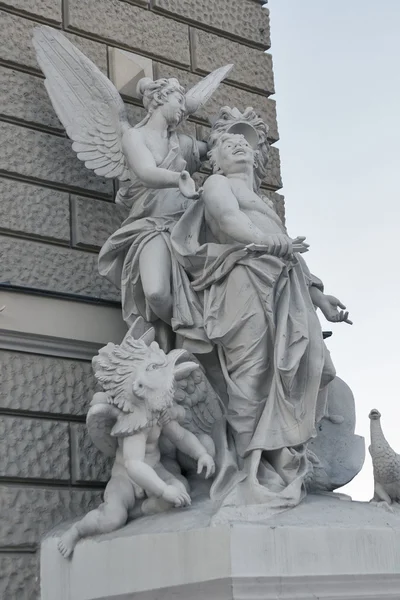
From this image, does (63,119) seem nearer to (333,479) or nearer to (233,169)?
(233,169)

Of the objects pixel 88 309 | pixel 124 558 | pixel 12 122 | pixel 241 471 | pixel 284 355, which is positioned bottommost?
pixel 124 558

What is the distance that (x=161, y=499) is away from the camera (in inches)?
193

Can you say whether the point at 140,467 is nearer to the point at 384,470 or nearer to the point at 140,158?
the point at 384,470

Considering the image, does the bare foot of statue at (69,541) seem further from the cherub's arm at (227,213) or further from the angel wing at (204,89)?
the angel wing at (204,89)

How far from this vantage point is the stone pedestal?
14.4ft

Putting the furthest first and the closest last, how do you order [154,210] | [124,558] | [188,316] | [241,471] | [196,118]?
[196,118], [154,210], [188,316], [241,471], [124,558]

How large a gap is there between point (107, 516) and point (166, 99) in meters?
2.48

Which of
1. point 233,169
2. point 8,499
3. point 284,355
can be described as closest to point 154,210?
point 233,169

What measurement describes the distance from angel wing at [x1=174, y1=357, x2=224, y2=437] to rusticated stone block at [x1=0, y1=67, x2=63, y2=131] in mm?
2000

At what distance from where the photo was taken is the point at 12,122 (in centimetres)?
627

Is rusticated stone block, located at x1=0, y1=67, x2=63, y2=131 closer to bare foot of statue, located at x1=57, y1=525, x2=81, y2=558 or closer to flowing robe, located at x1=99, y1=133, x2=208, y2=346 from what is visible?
flowing robe, located at x1=99, y1=133, x2=208, y2=346

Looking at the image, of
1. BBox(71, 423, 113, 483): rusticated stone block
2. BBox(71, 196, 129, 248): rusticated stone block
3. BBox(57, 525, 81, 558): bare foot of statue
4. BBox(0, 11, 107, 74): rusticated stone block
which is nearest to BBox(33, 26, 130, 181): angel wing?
BBox(0, 11, 107, 74): rusticated stone block

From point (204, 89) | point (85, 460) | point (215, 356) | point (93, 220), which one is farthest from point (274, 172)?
point (85, 460)

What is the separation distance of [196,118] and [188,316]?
211cm
